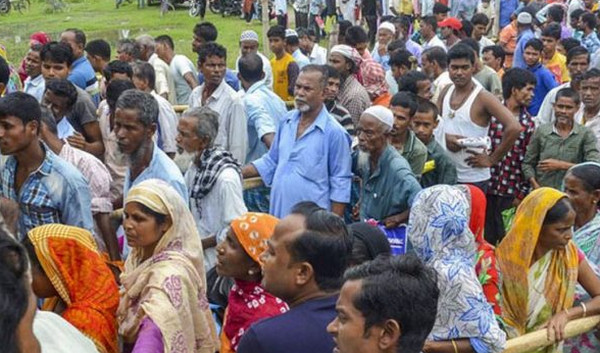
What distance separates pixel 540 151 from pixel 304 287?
4.02 m

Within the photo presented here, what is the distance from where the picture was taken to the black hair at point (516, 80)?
7250 millimetres

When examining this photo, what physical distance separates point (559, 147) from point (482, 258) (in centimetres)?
285

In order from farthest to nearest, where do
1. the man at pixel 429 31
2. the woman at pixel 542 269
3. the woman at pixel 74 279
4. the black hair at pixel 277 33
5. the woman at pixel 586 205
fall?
the man at pixel 429 31 → the black hair at pixel 277 33 → the woman at pixel 586 205 → the woman at pixel 542 269 → the woman at pixel 74 279

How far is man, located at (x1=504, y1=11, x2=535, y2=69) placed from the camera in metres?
11.4

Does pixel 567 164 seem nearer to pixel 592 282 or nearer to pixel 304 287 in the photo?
pixel 592 282

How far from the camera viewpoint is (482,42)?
1320 centimetres

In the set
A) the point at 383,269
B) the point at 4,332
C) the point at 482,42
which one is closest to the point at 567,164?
the point at 383,269

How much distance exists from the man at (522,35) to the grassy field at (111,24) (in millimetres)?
8892

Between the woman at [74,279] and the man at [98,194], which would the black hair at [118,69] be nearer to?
the man at [98,194]

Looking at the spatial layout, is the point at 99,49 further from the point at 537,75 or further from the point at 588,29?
the point at 588,29

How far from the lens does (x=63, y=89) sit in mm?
6629

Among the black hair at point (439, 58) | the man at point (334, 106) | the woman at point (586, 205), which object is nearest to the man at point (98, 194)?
the man at point (334, 106)

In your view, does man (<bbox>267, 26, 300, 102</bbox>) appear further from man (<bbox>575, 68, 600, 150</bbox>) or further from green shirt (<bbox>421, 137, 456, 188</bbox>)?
green shirt (<bbox>421, 137, 456, 188</bbox>)

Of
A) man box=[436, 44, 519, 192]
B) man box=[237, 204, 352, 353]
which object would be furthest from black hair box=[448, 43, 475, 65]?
man box=[237, 204, 352, 353]
